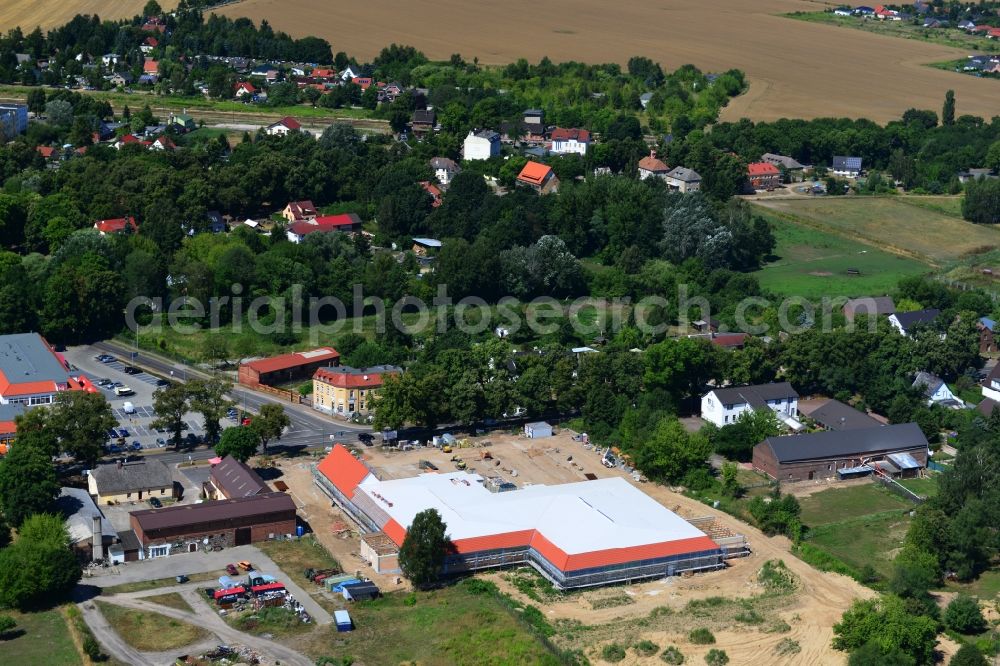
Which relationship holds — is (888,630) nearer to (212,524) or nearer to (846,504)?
(846,504)

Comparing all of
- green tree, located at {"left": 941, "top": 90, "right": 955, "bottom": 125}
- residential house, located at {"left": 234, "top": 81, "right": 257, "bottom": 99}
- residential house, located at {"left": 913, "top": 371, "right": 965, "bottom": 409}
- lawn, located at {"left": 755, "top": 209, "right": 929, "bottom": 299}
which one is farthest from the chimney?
green tree, located at {"left": 941, "top": 90, "right": 955, "bottom": 125}

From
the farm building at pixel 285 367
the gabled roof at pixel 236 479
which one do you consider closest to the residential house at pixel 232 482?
the gabled roof at pixel 236 479

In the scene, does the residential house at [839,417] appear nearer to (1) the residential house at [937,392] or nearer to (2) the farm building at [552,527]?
(1) the residential house at [937,392]

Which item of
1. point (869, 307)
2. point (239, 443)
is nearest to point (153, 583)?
point (239, 443)

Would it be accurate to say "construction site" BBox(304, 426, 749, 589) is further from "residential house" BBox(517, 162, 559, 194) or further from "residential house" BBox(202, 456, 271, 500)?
"residential house" BBox(517, 162, 559, 194)

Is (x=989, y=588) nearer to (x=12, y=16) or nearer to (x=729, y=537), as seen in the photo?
(x=729, y=537)
